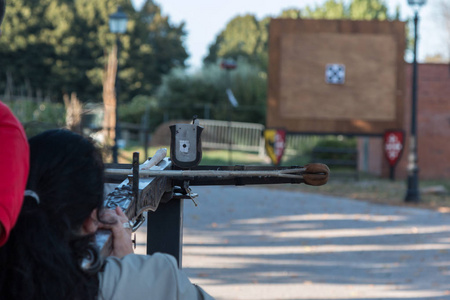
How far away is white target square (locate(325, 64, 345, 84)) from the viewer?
18406 millimetres

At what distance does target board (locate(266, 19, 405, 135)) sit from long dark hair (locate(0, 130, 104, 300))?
1676 centimetres

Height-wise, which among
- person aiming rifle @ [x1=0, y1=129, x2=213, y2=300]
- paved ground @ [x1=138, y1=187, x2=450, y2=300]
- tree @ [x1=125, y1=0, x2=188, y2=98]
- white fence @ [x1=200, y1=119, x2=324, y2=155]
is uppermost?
tree @ [x1=125, y1=0, x2=188, y2=98]

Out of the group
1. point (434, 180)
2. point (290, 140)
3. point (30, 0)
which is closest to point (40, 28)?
point (30, 0)

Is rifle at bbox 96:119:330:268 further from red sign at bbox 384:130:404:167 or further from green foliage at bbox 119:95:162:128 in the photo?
green foliage at bbox 119:95:162:128

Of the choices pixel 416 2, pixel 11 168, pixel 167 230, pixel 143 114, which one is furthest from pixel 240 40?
pixel 11 168

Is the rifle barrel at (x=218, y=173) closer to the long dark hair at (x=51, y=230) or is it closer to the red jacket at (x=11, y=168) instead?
the long dark hair at (x=51, y=230)

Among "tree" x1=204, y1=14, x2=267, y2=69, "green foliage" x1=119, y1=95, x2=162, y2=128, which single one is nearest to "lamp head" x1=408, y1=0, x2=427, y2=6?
"green foliage" x1=119, y1=95, x2=162, y2=128

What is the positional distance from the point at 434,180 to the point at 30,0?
34.9 meters

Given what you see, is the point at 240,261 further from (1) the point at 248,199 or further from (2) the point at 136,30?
(2) the point at 136,30

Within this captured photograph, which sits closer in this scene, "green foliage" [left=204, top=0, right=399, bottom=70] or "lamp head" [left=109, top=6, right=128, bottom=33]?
"lamp head" [left=109, top=6, right=128, bottom=33]

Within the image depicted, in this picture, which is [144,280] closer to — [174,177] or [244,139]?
[174,177]

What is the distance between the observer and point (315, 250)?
9.06 metres

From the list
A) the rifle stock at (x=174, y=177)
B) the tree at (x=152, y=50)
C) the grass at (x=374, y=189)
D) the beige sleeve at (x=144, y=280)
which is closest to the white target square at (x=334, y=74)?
the grass at (x=374, y=189)

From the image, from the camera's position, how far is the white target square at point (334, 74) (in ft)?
60.4
